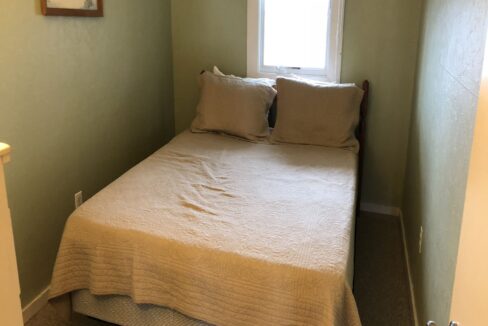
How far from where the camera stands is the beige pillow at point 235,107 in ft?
9.95

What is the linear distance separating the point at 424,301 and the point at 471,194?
1298 millimetres

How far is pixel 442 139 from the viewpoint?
1857mm

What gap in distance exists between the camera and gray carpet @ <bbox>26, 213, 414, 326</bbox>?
7.52ft

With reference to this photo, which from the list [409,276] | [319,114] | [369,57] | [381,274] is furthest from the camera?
[369,57]

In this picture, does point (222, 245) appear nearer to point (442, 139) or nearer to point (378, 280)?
point (442, 139)

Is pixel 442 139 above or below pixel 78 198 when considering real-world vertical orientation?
above

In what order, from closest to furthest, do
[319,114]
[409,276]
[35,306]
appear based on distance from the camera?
[35,306], [409,276], [319,114]

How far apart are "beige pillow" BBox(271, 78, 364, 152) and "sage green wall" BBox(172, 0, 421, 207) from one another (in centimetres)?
27

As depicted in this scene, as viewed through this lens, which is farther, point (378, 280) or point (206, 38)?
point (206, 38)

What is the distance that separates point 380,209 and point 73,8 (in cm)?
239

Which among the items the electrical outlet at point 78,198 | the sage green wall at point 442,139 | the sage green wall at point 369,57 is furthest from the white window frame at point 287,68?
the electrical outlet at point 78,198

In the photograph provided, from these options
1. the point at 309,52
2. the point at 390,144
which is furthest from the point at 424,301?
the point at 309,52

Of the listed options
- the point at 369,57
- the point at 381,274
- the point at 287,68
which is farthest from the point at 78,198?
the point at 369,57

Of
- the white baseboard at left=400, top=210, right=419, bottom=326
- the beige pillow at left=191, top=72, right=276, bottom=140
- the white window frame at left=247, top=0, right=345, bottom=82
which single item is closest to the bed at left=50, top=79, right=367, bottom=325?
the white baseboard at left=400, top=210, right=419, bottom=326
